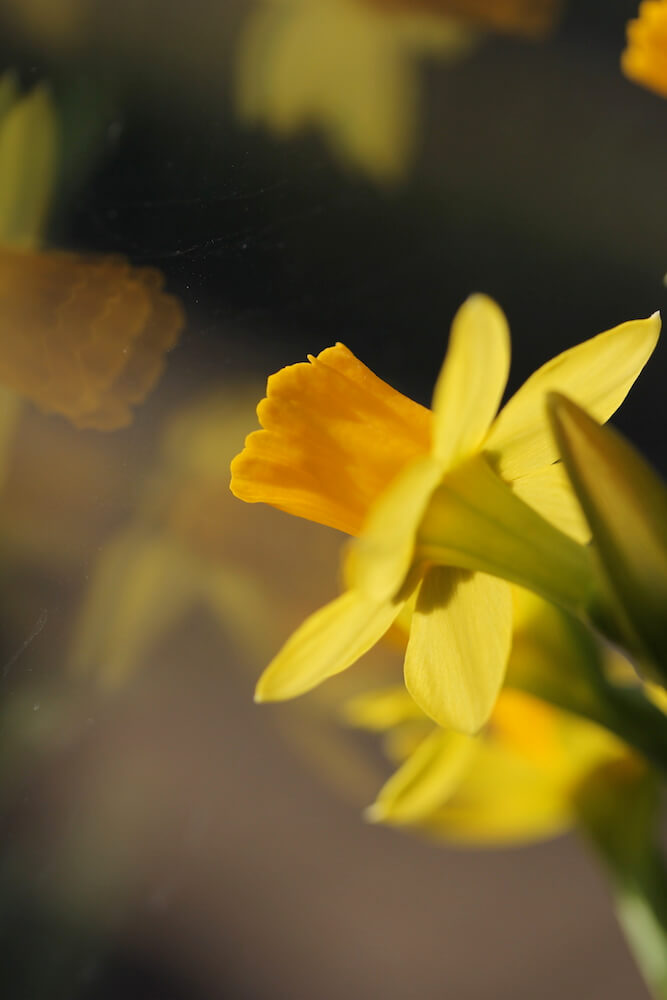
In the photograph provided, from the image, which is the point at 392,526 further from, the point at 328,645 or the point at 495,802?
the point at 495,802

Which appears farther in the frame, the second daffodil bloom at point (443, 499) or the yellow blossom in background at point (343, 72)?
the yellow blossom in background at point (343, 72)

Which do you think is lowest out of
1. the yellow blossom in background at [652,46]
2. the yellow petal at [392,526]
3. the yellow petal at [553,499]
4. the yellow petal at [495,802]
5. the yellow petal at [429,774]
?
the yellow petal at [495,802]

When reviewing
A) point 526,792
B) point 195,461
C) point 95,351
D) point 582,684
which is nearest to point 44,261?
point 95,351

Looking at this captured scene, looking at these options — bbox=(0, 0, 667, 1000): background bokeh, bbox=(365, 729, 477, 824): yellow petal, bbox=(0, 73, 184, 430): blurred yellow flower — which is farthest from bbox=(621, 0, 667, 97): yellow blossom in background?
bbox=(365, 729, 477, 824): yellow petal


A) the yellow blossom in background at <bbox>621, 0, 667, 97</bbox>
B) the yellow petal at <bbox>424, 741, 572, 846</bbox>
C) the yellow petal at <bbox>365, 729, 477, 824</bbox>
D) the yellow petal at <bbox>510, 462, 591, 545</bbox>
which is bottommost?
the yellow petal at <bbox>424, 741, 572, 846</bbox>

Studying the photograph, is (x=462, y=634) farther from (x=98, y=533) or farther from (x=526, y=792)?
(x=526, y=792)

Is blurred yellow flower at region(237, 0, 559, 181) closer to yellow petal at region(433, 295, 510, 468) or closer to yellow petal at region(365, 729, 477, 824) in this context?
yellow petal at region(433, 295, 510, 468)

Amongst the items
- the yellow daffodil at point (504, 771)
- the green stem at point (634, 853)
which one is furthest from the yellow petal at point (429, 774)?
the green stem at point (634, 853)

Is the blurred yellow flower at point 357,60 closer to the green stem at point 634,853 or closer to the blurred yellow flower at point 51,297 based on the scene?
the blurred yellow flower at point 51,297

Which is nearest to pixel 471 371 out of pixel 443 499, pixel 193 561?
pixel 443 499
